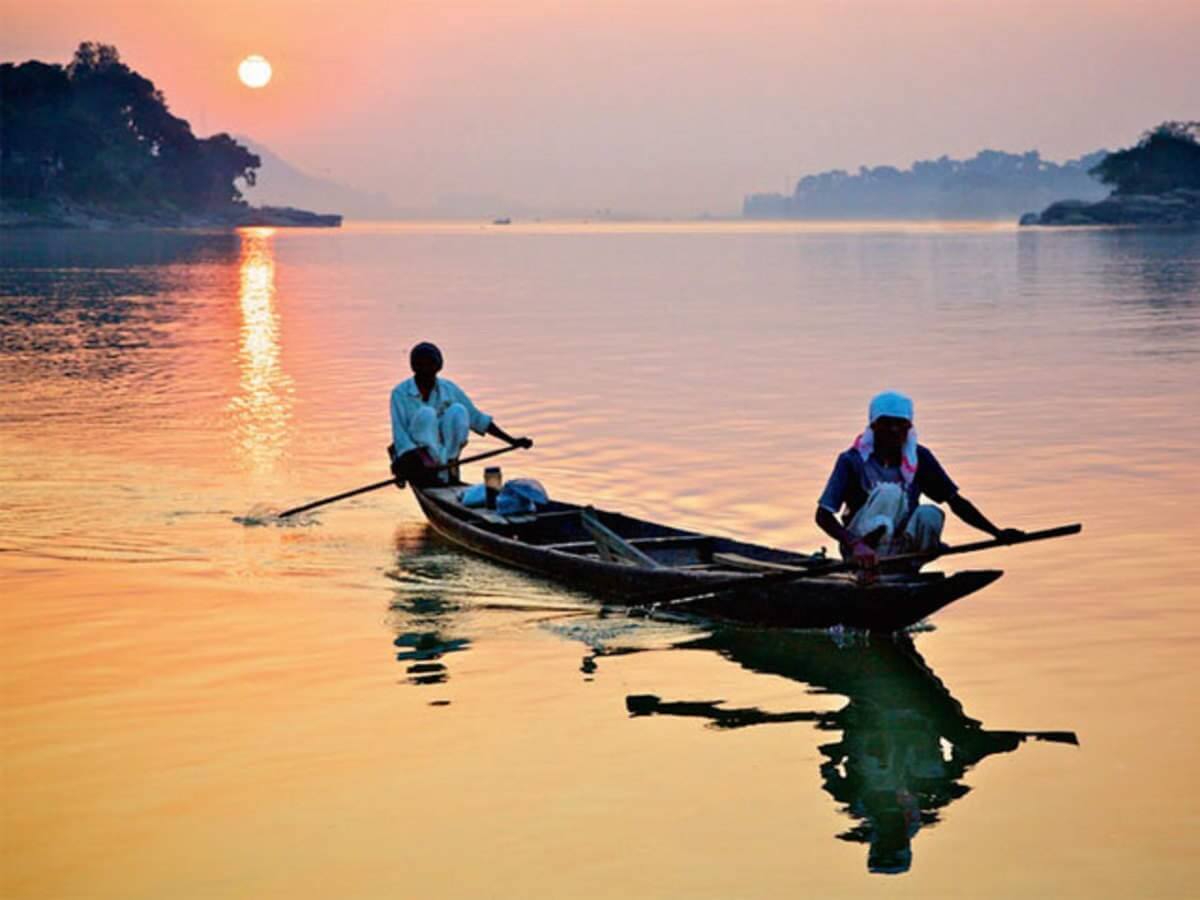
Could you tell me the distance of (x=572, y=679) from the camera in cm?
1000

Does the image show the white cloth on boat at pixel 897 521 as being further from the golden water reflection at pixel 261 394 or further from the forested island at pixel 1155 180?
the forested island at pixel 1155 180

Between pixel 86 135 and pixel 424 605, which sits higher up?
pixel 86 135

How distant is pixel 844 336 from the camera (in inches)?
1454

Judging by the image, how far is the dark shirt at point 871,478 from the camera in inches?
393

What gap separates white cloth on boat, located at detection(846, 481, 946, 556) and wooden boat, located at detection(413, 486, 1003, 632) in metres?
0.27

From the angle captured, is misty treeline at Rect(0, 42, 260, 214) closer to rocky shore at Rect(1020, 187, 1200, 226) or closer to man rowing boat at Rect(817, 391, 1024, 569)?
rocky shore at Rect(1020, 187, 1200, 226)

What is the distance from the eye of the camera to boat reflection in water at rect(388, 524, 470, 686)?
410 inches

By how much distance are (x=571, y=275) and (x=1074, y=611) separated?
66.1m

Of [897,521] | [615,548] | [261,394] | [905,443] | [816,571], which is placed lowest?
[261,394]

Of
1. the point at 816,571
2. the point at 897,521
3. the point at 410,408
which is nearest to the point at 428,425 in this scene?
the point at 410,408

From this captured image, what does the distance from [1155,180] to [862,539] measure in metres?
174

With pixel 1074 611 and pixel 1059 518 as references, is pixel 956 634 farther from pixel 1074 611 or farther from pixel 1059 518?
pixel 1059 518

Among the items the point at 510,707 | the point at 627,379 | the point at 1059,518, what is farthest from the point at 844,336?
the point at 510,707

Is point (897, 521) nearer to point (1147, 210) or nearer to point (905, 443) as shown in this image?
point (905, 443)
